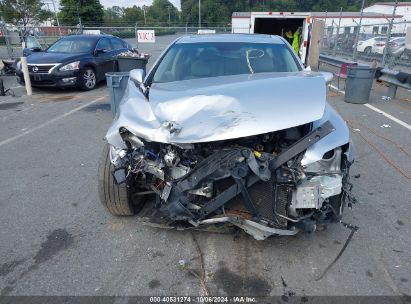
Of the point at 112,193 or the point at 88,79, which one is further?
the point at 88,79

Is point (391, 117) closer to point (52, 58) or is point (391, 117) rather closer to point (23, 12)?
point (52, 58)

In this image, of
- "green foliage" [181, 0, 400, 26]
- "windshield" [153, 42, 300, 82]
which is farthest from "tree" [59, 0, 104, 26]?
"windshield" [153, 42, 300, 82]

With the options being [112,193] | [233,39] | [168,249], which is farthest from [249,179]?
[233,39]

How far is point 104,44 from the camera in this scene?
1138 centimetres

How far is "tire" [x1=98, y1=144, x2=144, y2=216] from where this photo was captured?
3.17m

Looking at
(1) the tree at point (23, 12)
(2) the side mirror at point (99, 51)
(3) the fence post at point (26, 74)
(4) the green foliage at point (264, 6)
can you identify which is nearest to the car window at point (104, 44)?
(2) the side mirror at point (99, 51)

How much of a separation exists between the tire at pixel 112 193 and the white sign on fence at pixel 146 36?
1779 cm

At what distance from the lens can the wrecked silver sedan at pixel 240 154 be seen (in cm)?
247

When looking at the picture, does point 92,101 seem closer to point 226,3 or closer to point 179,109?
point 179,109

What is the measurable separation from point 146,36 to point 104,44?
894cm

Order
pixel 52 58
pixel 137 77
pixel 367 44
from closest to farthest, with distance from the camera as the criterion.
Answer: pixel 137 77, pixel 52 58, pixel 367 44

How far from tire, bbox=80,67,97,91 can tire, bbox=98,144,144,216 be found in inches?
303

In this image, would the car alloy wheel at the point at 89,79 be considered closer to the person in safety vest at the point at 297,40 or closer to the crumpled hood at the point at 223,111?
the person in safety vest at the point at 297,40

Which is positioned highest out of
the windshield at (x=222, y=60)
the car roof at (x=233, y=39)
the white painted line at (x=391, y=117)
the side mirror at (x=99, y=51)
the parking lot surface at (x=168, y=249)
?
the car roof at (x=233, y=39)
